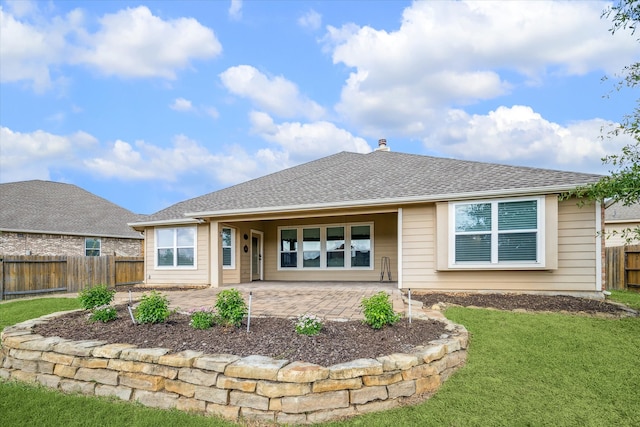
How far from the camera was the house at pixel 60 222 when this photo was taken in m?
15.8

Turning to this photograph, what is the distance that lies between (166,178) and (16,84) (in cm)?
536

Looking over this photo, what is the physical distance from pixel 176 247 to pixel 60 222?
→ 9452mm

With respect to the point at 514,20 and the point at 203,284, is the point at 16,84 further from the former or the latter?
the point at 514,20

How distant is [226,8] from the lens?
32.1 ft

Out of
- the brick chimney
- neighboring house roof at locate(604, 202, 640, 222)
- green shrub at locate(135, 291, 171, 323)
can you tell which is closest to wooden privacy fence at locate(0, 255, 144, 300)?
green shrub at locate(135, 291, 171, 323)

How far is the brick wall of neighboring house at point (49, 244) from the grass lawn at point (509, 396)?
14798mm

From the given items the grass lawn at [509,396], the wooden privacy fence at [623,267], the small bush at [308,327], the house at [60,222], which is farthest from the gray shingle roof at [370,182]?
the house at [60,222]

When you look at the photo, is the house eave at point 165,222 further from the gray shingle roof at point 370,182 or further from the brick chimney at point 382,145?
the brick chimney at point 382,145

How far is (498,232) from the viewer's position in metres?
8.10

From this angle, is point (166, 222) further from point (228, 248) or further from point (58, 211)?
point (58, 211)

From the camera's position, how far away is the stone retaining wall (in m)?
3.07

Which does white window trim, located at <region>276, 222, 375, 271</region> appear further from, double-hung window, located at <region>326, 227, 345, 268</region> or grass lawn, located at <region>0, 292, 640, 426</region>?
grass lawn, located at <region>0, 292, 640, 426</region>

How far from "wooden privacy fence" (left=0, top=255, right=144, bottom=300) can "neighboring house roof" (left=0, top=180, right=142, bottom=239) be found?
5.03 metres

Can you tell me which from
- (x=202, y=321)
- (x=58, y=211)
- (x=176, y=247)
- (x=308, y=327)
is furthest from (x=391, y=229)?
(x=58, y=211)
